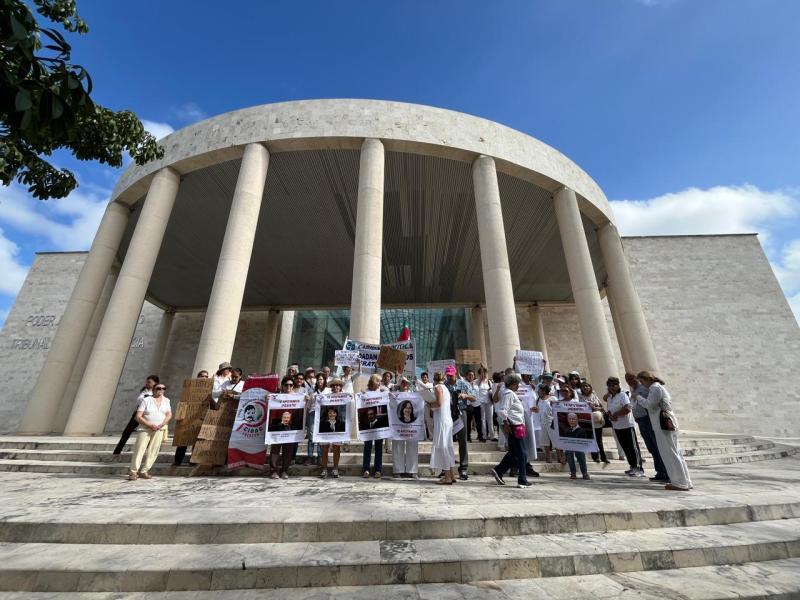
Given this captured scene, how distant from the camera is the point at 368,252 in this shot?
1044cm

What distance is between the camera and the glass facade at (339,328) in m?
26.3

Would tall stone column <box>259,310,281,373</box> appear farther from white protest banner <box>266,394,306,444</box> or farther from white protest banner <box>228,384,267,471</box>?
white protest banner <box>266,394,306,444</box>

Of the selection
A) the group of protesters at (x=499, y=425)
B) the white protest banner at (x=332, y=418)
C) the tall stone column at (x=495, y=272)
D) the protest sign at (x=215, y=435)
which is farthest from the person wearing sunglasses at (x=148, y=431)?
the tall stone column at (x=495, y=272)

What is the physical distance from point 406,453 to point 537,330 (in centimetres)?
1946

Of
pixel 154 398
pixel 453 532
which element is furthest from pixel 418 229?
pixel 453 532

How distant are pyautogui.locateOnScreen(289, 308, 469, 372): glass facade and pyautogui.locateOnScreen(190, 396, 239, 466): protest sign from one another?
19.8 m

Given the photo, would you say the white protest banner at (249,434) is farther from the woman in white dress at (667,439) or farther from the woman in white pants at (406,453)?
the woman in white dress at (667,439)

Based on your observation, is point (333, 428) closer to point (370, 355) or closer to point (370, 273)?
point (370, 355)

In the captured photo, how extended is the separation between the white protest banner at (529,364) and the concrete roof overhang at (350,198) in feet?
25.5

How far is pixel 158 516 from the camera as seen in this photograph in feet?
10.7

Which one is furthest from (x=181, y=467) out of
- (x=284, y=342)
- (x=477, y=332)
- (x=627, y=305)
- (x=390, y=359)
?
(x=284, y=342)

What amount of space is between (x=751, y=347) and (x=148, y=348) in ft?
120

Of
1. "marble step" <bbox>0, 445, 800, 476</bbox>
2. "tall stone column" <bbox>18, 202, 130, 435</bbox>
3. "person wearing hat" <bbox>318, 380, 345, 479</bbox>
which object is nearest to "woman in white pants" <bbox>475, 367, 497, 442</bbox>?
"marble step" <bbox>0, 445, 800, 476</bbox>

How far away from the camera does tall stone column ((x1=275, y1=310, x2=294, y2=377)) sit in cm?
2517
